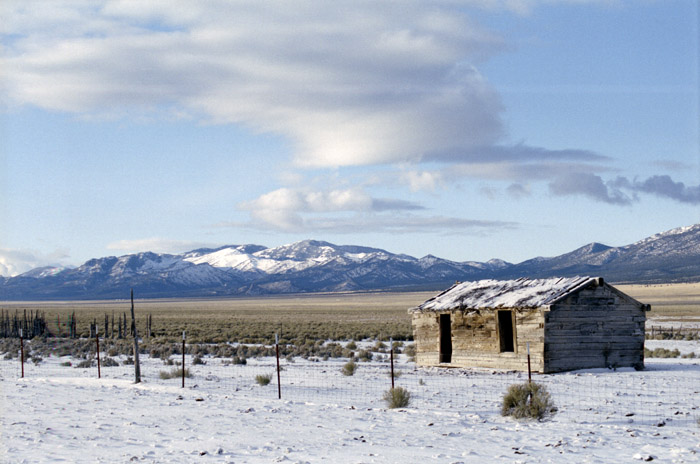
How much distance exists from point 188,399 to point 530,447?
7.68m

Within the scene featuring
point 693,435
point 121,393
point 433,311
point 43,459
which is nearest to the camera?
point 43,459

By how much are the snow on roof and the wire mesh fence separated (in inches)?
76.1

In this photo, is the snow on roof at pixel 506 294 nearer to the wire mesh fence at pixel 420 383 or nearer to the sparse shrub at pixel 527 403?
the wire mesh fence at pixel 420 383

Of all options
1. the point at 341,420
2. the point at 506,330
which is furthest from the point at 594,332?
the point at 341,420

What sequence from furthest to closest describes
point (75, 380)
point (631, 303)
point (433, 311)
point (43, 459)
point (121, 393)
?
point (433, 311), point (631, 303), point (75, 380), point (121, 393), point (43, 459)

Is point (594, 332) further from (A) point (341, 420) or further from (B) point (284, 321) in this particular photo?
(B) point (284, 321)

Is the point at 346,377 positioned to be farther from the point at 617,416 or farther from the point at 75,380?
the point at 617,416

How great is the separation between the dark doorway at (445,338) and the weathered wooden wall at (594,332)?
418 centimetres

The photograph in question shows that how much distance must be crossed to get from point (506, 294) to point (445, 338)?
336cm

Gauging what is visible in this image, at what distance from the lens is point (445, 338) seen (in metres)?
25.0

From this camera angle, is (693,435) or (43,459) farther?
(693,435)

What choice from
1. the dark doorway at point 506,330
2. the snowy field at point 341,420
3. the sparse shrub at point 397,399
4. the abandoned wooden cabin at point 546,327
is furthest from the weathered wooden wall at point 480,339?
the sparse shrub at point 397,399

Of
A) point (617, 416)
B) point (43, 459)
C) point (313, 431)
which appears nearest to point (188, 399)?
point (313, 431)

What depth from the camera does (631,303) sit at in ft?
70.6
